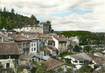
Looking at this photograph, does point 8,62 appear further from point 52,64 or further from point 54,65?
point 54,65

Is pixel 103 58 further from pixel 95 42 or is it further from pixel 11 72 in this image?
pixel 95 42

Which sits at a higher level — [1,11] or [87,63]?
[1,11]

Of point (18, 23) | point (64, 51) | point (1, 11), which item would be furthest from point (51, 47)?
point (1, 11)

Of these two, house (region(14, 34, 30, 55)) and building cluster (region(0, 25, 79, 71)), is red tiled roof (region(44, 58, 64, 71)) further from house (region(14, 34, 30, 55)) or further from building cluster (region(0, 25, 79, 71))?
house (region(14, 34, 30, 55))

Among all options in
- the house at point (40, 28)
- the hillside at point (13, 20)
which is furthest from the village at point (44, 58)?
the hillside at point (13, 20)

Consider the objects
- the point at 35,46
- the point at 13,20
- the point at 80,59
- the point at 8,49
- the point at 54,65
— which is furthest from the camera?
the point at 13,20

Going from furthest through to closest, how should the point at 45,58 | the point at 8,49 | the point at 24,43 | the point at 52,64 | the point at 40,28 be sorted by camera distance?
the point at 40,28
the point at 24,43
the point at 45,58
the point at 8,49
the point at 52,64

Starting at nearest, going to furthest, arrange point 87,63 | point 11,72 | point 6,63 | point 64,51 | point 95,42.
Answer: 1. point 11,72
2. point 6,63
3. point 87,63
4. point 64,51
5. point 95,42

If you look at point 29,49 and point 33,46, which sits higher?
point 33,46

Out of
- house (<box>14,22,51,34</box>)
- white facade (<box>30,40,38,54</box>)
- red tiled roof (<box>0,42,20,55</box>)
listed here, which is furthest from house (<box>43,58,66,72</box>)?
house (<box>14,22,51,34</box>)

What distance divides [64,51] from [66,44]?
376cm

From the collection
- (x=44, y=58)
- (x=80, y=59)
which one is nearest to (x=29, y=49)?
(x=44, y=58)

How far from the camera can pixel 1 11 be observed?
109 metres

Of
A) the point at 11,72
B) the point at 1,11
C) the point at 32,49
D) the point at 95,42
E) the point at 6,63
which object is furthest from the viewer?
the point at 1,11
